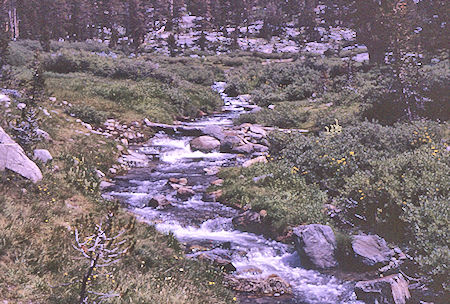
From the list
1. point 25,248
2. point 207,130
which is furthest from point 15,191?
point 207,130

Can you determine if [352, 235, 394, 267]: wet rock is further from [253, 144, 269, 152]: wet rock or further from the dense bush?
the dense bush

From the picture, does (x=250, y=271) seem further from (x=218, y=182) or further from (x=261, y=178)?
(x=218, y=182)

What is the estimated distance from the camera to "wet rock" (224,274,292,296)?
6.84 m

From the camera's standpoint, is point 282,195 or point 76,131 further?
point 76,131

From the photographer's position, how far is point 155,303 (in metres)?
5.00

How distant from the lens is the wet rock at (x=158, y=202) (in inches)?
416

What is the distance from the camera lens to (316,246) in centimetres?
788

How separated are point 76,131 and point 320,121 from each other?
11083 millimetres

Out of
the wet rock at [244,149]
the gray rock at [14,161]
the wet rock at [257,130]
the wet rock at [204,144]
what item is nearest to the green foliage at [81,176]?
the gray rock at [14,161]

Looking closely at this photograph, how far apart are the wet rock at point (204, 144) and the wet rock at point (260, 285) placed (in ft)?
33.1

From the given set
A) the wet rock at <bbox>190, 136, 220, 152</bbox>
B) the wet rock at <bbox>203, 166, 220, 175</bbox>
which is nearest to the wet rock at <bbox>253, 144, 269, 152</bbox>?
the wet rock at <bbox>190, 136, 220, 152</bbox>

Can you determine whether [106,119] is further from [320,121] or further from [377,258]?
[377,258]

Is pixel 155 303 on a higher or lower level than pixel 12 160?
lower

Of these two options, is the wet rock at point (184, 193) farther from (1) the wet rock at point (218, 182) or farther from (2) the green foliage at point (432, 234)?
(2) the green foliage at point (432, 234)
